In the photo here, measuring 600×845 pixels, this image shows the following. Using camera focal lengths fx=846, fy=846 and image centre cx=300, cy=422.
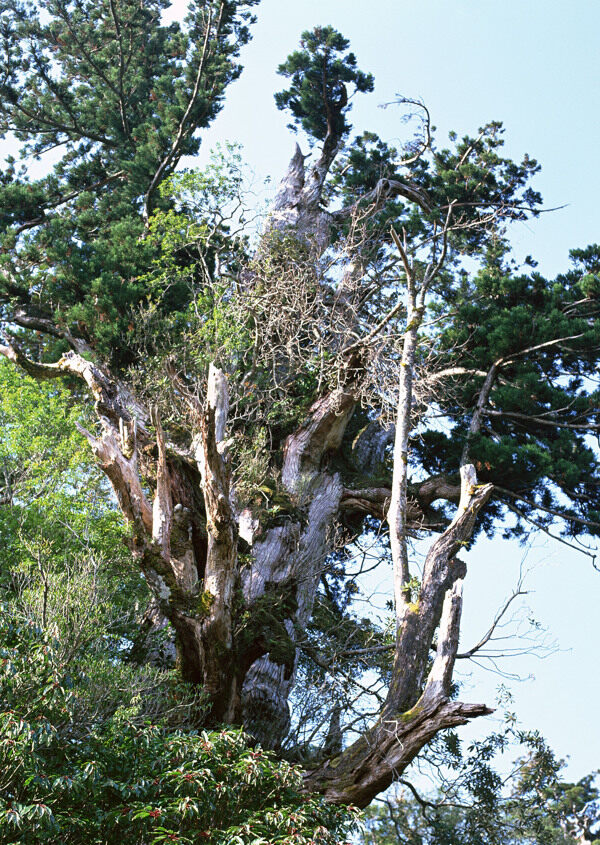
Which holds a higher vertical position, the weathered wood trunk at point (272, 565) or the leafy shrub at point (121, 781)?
the weathered wood trunk at point (272, 565)

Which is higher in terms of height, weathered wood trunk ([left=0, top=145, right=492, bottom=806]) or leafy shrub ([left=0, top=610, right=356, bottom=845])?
weathered wood trunk ([left=0, top=145, right=492, bottom=806])

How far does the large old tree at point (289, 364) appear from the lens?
7988 mm

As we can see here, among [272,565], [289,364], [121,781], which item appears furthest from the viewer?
[289,364]

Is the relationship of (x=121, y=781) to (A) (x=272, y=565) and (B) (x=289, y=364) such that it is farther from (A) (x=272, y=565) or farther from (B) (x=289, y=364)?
(B) (x=289, y=364)

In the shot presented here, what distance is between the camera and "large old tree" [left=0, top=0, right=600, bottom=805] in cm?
799

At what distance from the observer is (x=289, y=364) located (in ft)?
41.9

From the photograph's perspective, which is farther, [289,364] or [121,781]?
[289,364]

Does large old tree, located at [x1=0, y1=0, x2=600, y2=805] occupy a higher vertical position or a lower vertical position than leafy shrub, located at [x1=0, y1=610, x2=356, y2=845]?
higher

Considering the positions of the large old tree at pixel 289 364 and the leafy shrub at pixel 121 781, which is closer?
the leafy shrub at pixel 121 781

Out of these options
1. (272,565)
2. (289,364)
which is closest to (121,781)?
(272,565)

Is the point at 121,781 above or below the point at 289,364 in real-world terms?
below

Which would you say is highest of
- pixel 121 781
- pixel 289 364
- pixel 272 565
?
pixel 289 364

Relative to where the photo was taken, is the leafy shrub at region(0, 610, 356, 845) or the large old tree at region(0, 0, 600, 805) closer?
the leafy shrub at region(0, 610, 356, 845)

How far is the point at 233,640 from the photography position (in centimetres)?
812
